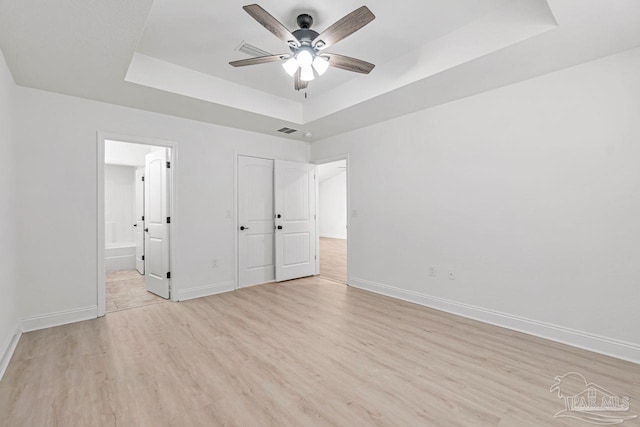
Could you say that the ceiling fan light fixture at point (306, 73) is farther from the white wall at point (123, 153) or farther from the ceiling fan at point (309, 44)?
the white wall at point (123, 153)

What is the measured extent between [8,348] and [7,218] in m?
1.10

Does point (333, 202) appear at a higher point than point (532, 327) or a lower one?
higher

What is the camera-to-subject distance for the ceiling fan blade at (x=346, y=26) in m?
1.93

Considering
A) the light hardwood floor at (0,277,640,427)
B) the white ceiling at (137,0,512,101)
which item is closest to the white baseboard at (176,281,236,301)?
the light hardwood floor at (0,277,640,427)

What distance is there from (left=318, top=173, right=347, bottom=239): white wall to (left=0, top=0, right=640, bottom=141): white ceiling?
26.5 ft

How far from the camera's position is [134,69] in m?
2.99

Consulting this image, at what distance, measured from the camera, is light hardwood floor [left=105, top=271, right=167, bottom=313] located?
3826 mm

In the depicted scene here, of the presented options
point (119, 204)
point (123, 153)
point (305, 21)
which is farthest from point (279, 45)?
point (119, 204)

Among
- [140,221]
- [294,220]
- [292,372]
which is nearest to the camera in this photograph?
[292,372]

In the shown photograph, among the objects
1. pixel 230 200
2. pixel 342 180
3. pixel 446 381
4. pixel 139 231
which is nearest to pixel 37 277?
pixel 230 200

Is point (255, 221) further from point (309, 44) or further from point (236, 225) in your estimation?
point (309, 44)

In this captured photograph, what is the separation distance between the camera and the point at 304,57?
2410 millimetres

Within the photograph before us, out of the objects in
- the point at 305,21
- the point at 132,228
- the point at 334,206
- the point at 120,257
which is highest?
the point at 305,21

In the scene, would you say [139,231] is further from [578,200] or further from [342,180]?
[342,180]
